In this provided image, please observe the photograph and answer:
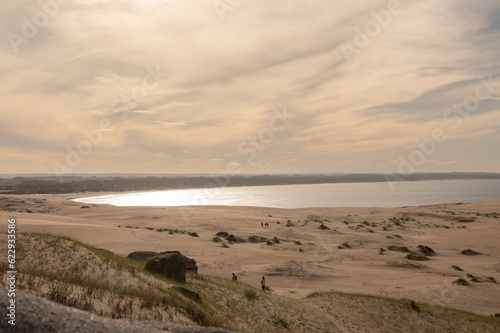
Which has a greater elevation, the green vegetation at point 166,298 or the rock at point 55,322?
the rock at point 55,322

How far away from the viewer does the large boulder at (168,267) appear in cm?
1463

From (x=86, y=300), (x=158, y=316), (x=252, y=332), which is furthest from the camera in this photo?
(x=252, y=332)

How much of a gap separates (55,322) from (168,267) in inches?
408

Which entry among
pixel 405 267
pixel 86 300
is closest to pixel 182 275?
pixel 86 300

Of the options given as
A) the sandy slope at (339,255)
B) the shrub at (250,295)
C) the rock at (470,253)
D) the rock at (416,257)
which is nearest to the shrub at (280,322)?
the shrub at (250,295)

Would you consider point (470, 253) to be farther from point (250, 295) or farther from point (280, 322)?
point (280, 322)

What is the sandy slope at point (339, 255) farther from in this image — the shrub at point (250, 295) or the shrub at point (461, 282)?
the shrub at point (250, 295)

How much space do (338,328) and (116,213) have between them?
6188 cm

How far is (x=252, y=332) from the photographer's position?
1116 cm

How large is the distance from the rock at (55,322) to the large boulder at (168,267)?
9.51 meters

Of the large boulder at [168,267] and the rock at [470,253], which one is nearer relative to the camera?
the large boulder at [168,267]

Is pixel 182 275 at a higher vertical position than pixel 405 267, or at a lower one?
higher

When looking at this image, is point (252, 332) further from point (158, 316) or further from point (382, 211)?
point (382, 211)

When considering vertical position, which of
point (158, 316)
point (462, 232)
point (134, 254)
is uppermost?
point (158, 316)
